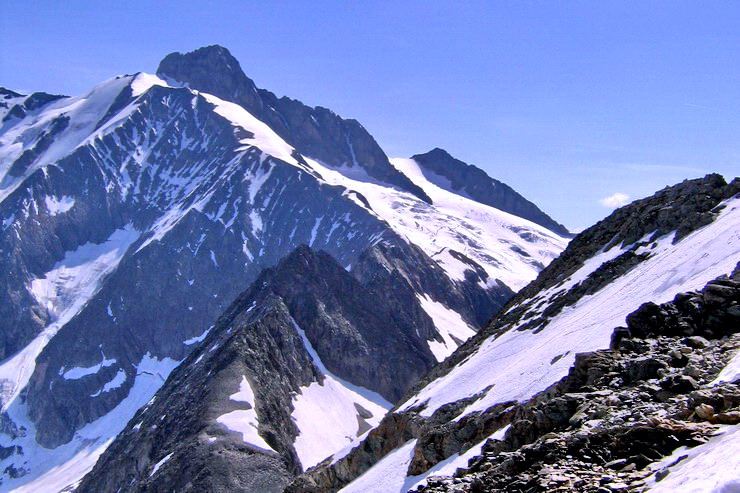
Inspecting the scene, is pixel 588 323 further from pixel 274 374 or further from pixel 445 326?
pixel 445 326

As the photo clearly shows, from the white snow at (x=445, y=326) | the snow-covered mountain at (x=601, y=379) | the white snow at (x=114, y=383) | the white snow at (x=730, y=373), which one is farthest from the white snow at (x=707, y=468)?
the white snow at (x=114, y=383)

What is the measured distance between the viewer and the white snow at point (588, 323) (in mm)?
34438

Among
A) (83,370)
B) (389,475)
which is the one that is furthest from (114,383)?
(389,475)

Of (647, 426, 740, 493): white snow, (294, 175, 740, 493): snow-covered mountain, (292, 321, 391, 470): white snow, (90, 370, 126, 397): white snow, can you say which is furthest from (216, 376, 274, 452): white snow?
(90, 370, 126, 397): white snow

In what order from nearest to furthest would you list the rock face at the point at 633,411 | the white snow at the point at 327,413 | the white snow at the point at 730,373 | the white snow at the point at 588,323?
the rock face at the point at 633,411 → the white snow at the point at 730,373 → the white snow at the point at 588,323 → the white snow at the point at 327,413

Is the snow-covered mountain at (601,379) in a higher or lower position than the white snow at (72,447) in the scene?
lower

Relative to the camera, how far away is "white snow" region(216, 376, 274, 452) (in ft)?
261

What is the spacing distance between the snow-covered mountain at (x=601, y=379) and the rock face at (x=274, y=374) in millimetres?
26054

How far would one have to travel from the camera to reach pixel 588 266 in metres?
Result: 57.1

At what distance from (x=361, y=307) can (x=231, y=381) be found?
192ft

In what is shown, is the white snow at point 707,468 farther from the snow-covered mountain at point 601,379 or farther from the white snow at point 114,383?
the white snow at point 114,383

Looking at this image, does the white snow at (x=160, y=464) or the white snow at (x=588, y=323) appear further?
the white snow at (x=160, y=464)

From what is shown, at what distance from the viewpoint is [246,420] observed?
83.1 metres

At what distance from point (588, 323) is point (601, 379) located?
1824 centimetres
